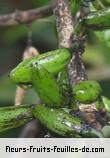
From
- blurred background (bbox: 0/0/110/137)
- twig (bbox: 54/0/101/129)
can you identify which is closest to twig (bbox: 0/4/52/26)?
blurred background (bbox: 0/0/110/137)

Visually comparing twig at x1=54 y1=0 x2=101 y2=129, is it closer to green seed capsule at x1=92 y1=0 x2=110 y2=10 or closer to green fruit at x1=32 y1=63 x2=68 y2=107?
green fruit at x1=32 y1=63 x2=68 y2=107

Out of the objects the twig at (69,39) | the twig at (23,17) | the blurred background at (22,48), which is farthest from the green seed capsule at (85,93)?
the blurred background at (22,48)

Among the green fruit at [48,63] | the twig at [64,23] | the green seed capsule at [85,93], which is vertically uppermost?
the twig at [64,23]

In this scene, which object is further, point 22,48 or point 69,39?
point 22,48

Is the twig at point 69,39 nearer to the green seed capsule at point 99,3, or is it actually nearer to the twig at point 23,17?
the green seed capsule at point 99,3

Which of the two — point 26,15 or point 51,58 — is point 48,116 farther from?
point 26,15

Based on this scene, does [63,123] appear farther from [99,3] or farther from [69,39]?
[99,3]

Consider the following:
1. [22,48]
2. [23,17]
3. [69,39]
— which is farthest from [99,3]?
[22,48]
